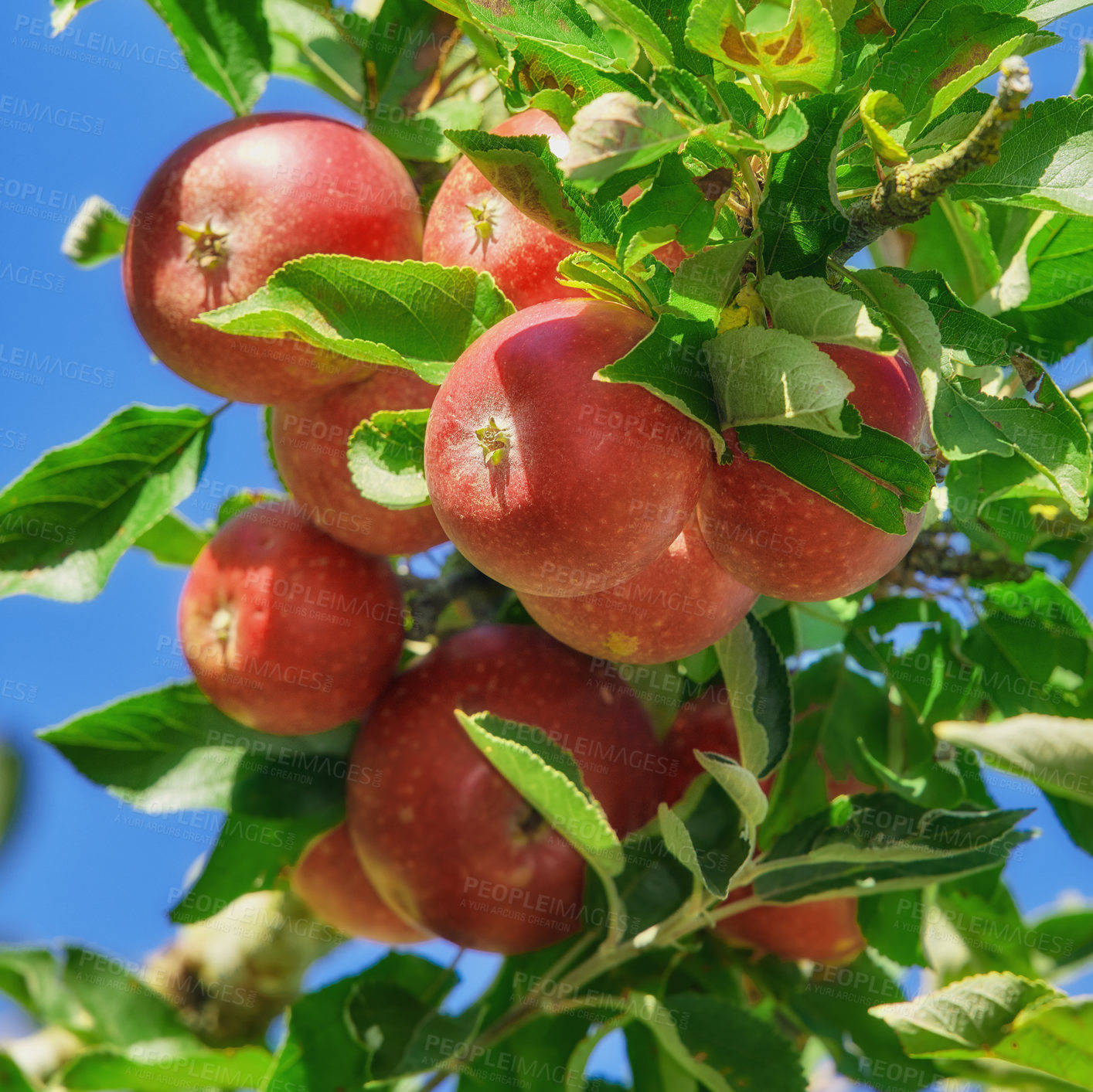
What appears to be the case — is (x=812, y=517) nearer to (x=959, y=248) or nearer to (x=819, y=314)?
(x=819, y=314)

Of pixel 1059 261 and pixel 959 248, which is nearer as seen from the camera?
pixel 1059 261

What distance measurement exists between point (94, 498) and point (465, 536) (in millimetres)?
741

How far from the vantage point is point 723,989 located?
1.54m

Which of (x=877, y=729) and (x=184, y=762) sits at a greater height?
(x=184, y=762)

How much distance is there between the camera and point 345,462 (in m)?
1.19

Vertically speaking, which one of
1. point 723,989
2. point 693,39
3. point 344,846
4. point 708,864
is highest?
point 693,39

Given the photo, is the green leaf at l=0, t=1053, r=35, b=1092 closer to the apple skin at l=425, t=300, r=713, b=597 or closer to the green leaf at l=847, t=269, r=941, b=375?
the apple skin at l=425, t=300, r=713, b=597

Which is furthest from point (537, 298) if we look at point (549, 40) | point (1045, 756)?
point (1045, 756)

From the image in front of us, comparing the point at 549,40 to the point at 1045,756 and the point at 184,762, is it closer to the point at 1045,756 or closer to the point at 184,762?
the point at 1045,756

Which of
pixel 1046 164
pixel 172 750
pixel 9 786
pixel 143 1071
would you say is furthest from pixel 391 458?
pixel 9 786

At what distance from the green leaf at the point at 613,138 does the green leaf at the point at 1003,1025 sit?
825 mm

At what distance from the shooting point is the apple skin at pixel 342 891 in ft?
5.34

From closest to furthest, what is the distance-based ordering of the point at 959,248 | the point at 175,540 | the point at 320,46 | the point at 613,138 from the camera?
the point at 613,138 → the point at 959,248 → the point at 320,46 → the point at 175,540

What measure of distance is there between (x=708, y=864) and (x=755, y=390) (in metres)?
0.61
